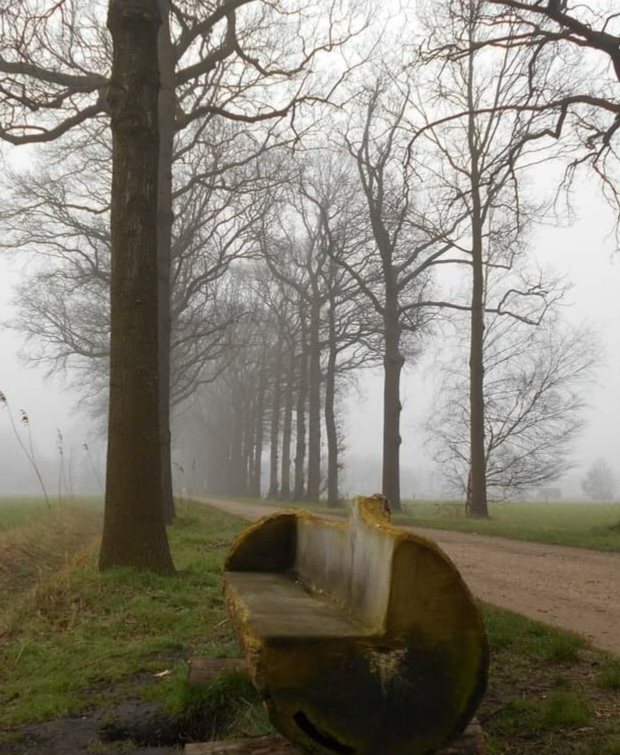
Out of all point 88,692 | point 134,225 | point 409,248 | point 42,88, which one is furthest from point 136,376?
point 409,248

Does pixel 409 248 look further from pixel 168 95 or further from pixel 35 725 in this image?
pixel 35 725

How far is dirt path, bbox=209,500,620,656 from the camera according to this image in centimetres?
645

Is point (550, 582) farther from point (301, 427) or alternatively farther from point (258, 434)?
point (258, 434)

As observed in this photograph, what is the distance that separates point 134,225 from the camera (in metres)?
7.95

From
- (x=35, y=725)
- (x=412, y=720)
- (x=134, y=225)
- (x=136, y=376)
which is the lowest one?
(x=35, y=725)

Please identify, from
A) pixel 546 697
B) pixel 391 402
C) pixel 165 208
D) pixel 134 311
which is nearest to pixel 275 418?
pixel 391 402

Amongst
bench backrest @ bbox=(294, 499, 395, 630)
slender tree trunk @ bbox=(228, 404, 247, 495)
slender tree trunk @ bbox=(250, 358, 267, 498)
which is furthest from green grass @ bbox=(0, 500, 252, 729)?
slender tree trunk @ bbox=(228, 404, 247, 495)

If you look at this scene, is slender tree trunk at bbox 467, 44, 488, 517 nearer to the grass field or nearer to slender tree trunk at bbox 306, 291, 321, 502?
slender tree trunk at bbox 306, 291, 321, 502

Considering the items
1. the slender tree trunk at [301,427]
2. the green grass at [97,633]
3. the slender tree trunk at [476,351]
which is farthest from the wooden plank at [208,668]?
the slender tree trunk at [301,427]

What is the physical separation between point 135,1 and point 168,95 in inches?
241

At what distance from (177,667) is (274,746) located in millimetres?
2080

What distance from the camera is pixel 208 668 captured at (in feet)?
14.5

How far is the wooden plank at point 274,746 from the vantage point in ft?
9.44

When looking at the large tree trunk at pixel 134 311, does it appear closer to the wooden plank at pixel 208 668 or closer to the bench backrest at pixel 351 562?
the wooden plank at pixel 208 668
